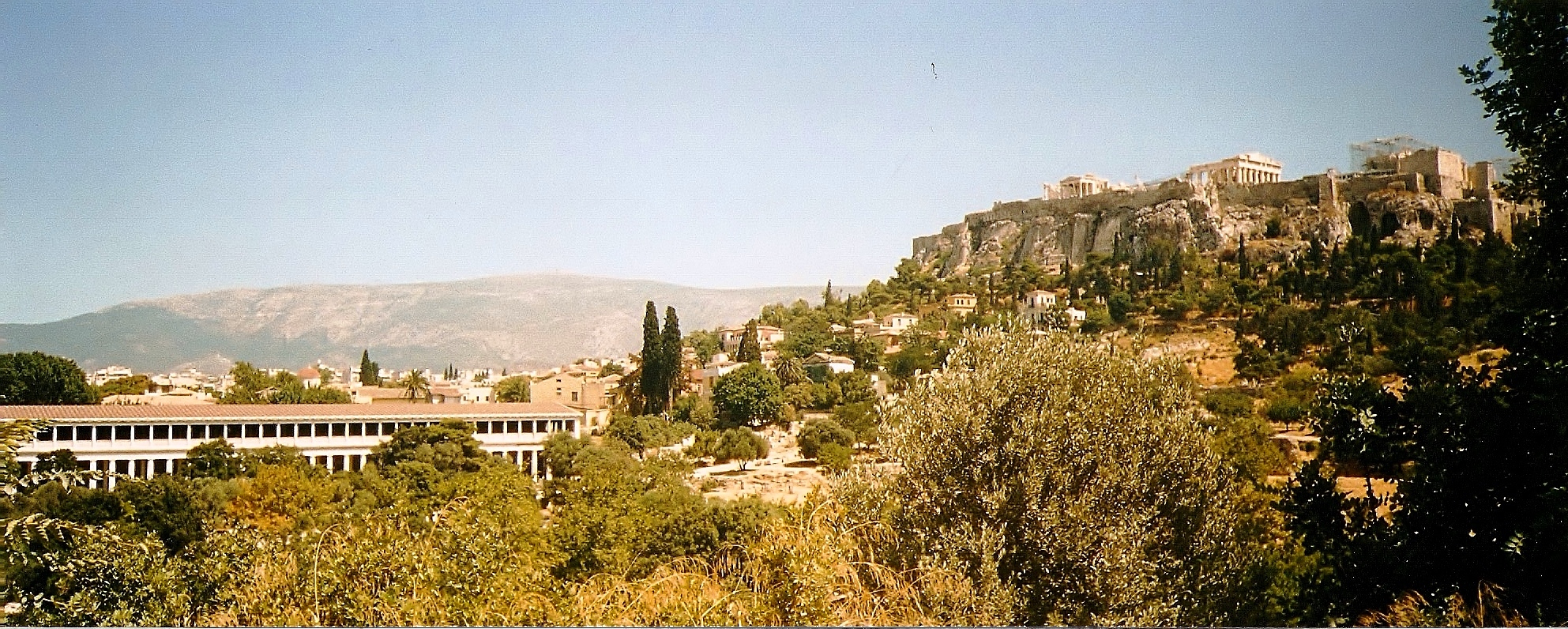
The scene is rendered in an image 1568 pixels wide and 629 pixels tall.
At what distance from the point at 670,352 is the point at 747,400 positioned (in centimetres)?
336

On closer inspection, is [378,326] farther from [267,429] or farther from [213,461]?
[213,461]

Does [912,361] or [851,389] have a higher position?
[912,361]

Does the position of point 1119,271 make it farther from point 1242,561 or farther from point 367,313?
point 1242,561

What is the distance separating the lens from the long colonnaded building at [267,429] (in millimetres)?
11633

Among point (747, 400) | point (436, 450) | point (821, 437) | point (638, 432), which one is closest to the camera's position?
point (436, 450)

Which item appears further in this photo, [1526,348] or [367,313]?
[367,313]

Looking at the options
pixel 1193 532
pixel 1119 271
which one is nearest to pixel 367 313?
pixel 1193 532

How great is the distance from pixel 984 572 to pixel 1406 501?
2.14 metres

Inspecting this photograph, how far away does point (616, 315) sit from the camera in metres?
24.7

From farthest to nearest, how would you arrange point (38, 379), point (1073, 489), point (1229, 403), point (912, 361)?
1. point (912, 361)
2. point (1229, 403)
3. point (38, 379)
4. point (1073, 489)

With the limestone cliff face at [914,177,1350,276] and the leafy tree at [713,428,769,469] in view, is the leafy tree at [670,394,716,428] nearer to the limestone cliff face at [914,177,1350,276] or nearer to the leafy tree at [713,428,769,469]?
the leafy tree at [713,428,769,469]

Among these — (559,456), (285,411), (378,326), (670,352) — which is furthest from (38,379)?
(670,352)

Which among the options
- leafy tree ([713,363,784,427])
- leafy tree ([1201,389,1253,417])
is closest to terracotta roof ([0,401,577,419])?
leafy tree ([1201,389,1253,417])

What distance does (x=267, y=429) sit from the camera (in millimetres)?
13930
